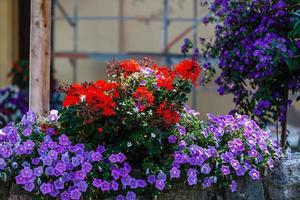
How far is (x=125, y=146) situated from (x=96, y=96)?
307mm

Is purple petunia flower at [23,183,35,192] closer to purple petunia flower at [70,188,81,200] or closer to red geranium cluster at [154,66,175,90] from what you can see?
purple petunia flower at [70,188,81,200]

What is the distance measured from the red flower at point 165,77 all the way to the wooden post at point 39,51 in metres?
0.84

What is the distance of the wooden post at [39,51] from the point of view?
416 centimetres

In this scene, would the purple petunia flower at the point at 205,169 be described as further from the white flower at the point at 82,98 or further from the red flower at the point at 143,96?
the white flower at the point at 82,98

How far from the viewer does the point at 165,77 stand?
11.8ft

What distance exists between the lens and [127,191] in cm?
334

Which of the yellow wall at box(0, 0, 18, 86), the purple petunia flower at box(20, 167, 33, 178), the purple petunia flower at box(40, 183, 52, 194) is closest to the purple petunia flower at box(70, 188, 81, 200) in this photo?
the purple petunia flower at box(40, 183, 52, 194)

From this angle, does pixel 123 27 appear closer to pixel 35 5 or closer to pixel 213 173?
pixel 35 5

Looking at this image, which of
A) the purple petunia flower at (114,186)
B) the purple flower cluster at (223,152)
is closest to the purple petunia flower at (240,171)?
the purple flower cluster at (223,152)

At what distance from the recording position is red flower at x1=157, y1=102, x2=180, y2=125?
347 cm

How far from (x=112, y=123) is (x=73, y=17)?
5647 mm

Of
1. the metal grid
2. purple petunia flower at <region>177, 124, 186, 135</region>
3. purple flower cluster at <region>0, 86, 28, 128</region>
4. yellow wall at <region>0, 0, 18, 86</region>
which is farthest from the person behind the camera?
yellow wall at <region>0, 0, 18, 86</region>

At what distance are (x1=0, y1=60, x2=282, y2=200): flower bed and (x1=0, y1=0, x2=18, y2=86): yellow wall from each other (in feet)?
19.7

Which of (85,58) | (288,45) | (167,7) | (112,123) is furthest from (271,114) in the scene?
(85,58)
